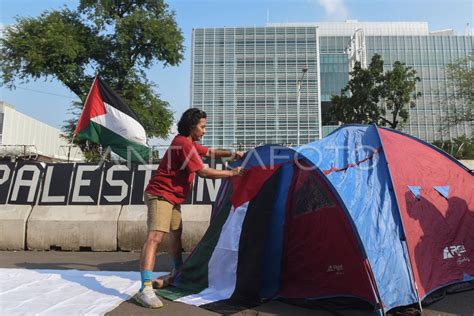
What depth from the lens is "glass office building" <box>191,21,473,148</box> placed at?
78.1 metres

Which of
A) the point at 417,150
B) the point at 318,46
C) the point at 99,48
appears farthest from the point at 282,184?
the point at 318,46

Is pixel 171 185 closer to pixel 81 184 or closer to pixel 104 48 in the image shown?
pixel 81 184

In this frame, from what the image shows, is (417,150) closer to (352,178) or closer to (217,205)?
(352,178)

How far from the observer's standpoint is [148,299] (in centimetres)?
404

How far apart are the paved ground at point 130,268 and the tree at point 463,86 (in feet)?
122

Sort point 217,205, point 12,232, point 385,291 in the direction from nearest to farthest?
point 385,291 < point 217,205 < point 12,232

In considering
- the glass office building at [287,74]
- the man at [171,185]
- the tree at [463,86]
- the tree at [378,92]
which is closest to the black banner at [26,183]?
the man at [171,185]

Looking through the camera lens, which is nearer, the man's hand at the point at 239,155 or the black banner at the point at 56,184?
the man's hand at the point at 239,155

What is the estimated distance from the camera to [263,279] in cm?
475

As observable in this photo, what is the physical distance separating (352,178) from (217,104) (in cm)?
7796

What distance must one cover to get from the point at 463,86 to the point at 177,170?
3850cm

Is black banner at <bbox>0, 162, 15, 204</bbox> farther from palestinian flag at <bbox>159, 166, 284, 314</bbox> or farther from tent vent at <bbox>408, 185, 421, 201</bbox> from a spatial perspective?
tent vent at <bbox>408, 185, 421, 201</bbox>

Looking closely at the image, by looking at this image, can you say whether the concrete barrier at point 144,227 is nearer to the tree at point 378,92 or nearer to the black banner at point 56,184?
the black banner at point 56,184

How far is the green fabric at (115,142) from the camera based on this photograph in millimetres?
8000
